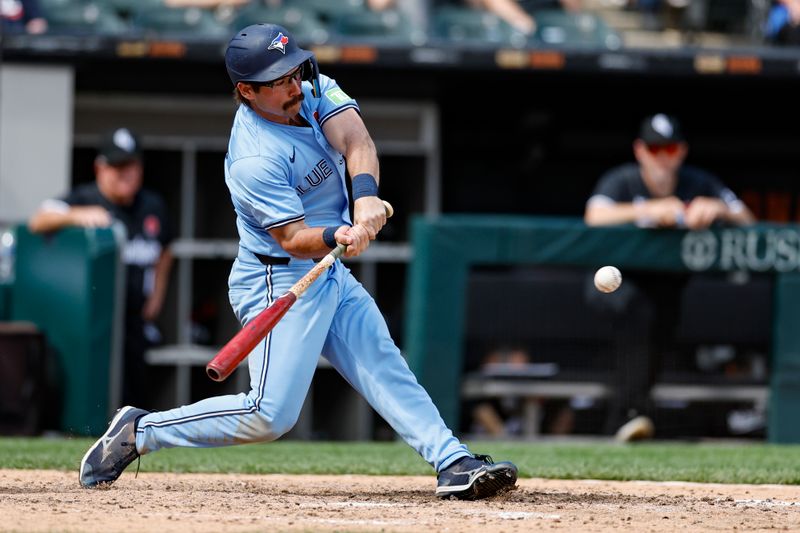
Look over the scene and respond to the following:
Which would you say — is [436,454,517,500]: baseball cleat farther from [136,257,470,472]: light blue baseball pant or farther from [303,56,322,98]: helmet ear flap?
[303,56,322,98]: helmet ear flap

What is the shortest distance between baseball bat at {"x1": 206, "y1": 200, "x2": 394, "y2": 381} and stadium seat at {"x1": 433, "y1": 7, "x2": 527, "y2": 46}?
538 cm

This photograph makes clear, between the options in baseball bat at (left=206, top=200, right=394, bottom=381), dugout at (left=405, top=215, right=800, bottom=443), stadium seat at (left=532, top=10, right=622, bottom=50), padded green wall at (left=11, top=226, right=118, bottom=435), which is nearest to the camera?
baseball bat at (left=206, top=200, right=394, bottom=381)

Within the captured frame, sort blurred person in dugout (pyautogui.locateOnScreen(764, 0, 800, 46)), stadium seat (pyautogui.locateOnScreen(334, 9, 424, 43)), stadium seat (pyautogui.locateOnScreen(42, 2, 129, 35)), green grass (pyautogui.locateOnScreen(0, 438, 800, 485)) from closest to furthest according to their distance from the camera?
green grass (pyautogui.locateOnScreen(0, 438, 800, 485)) → stadium seat (pyautogui.locateOnScreen(42, 2, 129, 35)) → stadium seat (pyautogui.locateOnScreen(334, 9, 424, 43)) → blurred person in dugout (pyautogui.locateOnScreen(764, 0, 800, 46))

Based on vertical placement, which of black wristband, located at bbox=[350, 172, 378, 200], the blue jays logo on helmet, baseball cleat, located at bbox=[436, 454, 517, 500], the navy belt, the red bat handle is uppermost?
the blue jays logo on helmet

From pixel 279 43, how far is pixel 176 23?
5.27 metres

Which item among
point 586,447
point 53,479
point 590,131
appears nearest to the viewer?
point 53,479

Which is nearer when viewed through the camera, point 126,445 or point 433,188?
point 126,445

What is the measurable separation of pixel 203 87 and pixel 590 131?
2.81m

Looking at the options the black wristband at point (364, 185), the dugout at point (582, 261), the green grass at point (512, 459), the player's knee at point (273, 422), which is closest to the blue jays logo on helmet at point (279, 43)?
the black wristband at point (364, 185)

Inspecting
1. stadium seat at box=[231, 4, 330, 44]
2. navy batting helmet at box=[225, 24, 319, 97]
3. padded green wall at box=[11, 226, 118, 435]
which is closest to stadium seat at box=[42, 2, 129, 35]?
stadium seat at box=[231, 4, 330, 44]

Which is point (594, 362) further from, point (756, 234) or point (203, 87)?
point (203, 87)

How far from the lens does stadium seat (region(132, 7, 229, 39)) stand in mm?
9539

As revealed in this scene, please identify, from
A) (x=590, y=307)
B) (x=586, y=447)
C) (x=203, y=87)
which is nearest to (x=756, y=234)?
(x=590, y=307)

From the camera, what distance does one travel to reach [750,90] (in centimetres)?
1020
